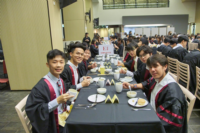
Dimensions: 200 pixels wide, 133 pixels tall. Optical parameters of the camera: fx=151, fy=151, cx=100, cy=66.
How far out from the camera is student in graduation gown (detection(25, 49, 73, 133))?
1492 mm

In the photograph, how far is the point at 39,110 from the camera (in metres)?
1.49

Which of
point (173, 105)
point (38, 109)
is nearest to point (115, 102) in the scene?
point (173, 105)

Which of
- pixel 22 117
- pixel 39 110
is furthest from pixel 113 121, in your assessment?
pixel 22 117

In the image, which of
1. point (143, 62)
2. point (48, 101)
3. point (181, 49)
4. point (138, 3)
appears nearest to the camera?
point (48, 101)

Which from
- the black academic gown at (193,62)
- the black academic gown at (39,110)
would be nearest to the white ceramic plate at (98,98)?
the black academic gown at (39,110)

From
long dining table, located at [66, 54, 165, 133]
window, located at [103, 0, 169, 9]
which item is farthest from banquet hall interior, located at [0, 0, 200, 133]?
window, located at [103, 0, 169, 9]

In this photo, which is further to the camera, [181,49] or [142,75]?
[181,49]

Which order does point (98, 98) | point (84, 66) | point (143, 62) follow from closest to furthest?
point (98, 98), point (143, 62), point (84, 66)

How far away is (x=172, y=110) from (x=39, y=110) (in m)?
1.29

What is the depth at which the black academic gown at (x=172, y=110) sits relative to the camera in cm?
141

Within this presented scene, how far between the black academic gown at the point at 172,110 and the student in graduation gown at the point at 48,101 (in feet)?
3.13

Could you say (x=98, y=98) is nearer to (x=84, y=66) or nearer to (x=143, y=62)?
(x=143, y=62)

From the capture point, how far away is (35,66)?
4.30 m

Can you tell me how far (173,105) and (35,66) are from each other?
3846 mm
